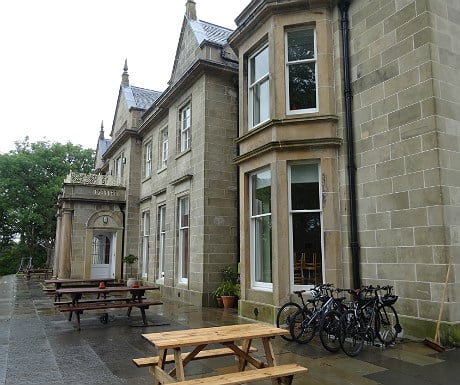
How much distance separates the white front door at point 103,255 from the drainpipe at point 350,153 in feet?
48.5

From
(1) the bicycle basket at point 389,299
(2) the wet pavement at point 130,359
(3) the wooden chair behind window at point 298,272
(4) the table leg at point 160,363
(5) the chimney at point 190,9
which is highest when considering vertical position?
(5) the chimney at point 190,9

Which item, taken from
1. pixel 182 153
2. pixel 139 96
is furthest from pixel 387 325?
pixel 139 96

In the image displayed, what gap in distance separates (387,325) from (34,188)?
36030 mm

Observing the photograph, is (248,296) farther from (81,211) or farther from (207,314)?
(81,211)

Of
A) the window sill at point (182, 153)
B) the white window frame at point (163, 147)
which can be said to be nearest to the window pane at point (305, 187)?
the window sill at point (182, 153)

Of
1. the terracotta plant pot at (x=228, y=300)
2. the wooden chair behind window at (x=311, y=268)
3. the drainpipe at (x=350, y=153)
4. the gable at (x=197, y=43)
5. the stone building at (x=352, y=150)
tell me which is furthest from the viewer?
the gable at (x=197, y=43)

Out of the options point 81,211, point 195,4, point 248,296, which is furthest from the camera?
point 81,211

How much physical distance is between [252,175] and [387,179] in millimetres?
3552

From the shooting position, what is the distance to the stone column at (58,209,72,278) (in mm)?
19172

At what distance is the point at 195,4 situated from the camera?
15.9 metres

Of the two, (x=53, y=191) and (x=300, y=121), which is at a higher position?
(x=53, y=191)

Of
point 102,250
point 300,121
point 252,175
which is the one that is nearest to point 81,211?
point 102,250

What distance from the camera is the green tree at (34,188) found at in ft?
116

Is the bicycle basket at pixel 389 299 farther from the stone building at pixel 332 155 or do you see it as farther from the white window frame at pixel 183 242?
the white window frame at pixel 183 242
